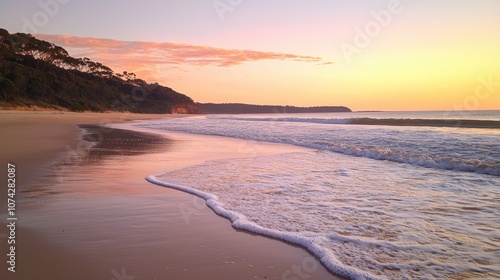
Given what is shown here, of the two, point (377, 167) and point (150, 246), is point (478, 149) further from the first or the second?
point (150, 246)

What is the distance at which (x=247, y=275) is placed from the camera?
311cm

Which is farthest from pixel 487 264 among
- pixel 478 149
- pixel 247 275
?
pixel 478 149

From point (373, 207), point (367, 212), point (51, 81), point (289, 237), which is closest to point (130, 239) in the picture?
point (289, 237)

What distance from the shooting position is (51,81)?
5969 centimetres

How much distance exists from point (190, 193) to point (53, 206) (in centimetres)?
220
